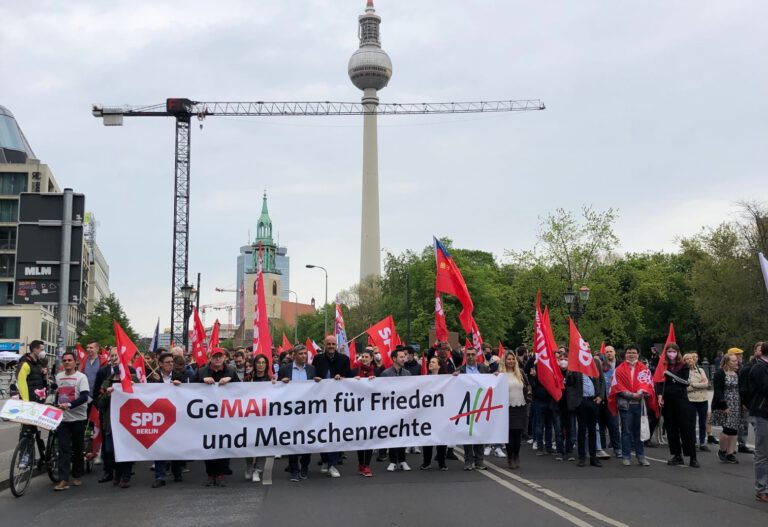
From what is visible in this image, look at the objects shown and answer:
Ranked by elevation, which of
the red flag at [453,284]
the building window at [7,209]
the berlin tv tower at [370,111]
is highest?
the berlin tv tower at [370,111]

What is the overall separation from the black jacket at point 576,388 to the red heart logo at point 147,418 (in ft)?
19.7

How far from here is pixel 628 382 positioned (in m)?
12.3

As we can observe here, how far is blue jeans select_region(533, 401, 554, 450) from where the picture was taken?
13.6 meters

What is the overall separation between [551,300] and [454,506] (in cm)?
4210

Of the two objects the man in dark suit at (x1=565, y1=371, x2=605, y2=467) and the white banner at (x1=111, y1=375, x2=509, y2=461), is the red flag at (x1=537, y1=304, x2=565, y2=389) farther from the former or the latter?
the white banner at (x1=111, y1=375, x2=509, y2=461)

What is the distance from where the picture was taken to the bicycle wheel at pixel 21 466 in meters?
9.63

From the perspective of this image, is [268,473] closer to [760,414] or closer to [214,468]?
[214,468]

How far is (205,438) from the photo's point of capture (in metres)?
10.6

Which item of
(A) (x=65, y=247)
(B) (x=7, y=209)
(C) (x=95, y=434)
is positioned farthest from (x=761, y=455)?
(B) (x=7, y=209)

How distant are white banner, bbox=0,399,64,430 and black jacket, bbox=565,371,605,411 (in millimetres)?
7418

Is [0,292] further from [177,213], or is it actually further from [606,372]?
[606,372]

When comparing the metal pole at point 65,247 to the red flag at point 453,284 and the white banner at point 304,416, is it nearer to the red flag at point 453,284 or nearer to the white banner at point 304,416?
the white banner at point 304,416

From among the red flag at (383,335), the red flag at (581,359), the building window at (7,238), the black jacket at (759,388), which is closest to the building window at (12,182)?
the building window at (7,238)

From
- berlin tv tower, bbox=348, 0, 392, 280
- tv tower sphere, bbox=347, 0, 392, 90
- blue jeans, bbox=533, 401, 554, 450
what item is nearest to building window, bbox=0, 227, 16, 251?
berlin tv tower, bbox=348, 0, 392, 280
